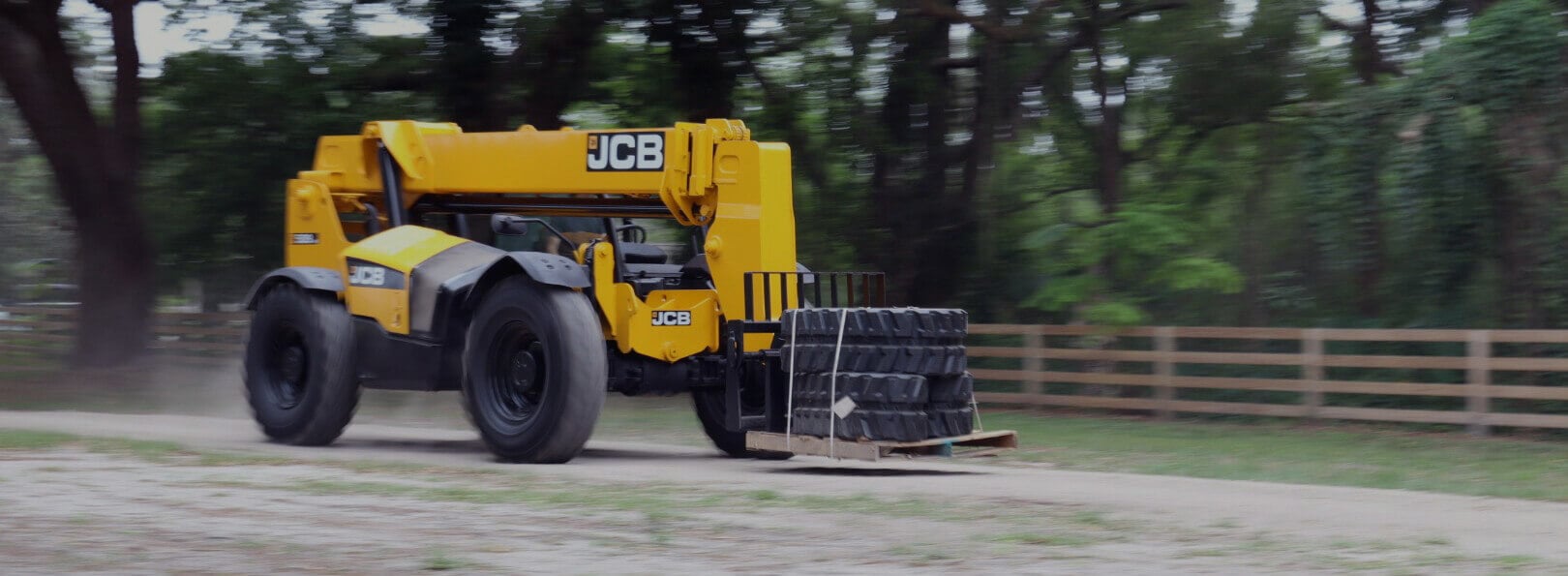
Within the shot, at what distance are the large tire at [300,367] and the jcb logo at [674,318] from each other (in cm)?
276

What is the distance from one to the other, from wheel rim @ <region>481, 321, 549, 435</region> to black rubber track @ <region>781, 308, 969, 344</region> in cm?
209

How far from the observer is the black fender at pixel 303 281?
541 inches

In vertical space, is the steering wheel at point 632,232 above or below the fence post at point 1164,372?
above

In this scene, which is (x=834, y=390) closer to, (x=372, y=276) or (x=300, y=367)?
(x=372, y=276)

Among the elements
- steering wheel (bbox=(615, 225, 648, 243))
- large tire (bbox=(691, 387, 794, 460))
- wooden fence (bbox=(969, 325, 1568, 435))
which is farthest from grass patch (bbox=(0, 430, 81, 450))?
wooden fence (bbox=(969, 325, 1568, 435))

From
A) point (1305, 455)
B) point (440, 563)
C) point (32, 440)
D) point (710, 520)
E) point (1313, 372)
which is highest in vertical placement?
point (440, 563)

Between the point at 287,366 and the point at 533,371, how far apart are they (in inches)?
115

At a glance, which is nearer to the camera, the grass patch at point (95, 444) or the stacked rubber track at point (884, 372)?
the stacked rubber track at point (884, 372)

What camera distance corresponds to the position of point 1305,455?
14.0 meters

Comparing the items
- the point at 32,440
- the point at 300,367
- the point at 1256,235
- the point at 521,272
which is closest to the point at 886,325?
the point at 521,272

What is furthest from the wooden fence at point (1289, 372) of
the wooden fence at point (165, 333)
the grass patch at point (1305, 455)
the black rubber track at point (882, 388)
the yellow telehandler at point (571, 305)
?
the wooden fence at point (165, 333)

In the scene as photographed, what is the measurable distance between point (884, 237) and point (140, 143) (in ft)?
32.6

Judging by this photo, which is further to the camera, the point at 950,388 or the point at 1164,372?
the point at 1164,372

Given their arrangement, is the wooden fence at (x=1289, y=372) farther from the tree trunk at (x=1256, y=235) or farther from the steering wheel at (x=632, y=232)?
the steering wheel at (x=632, y=232)
